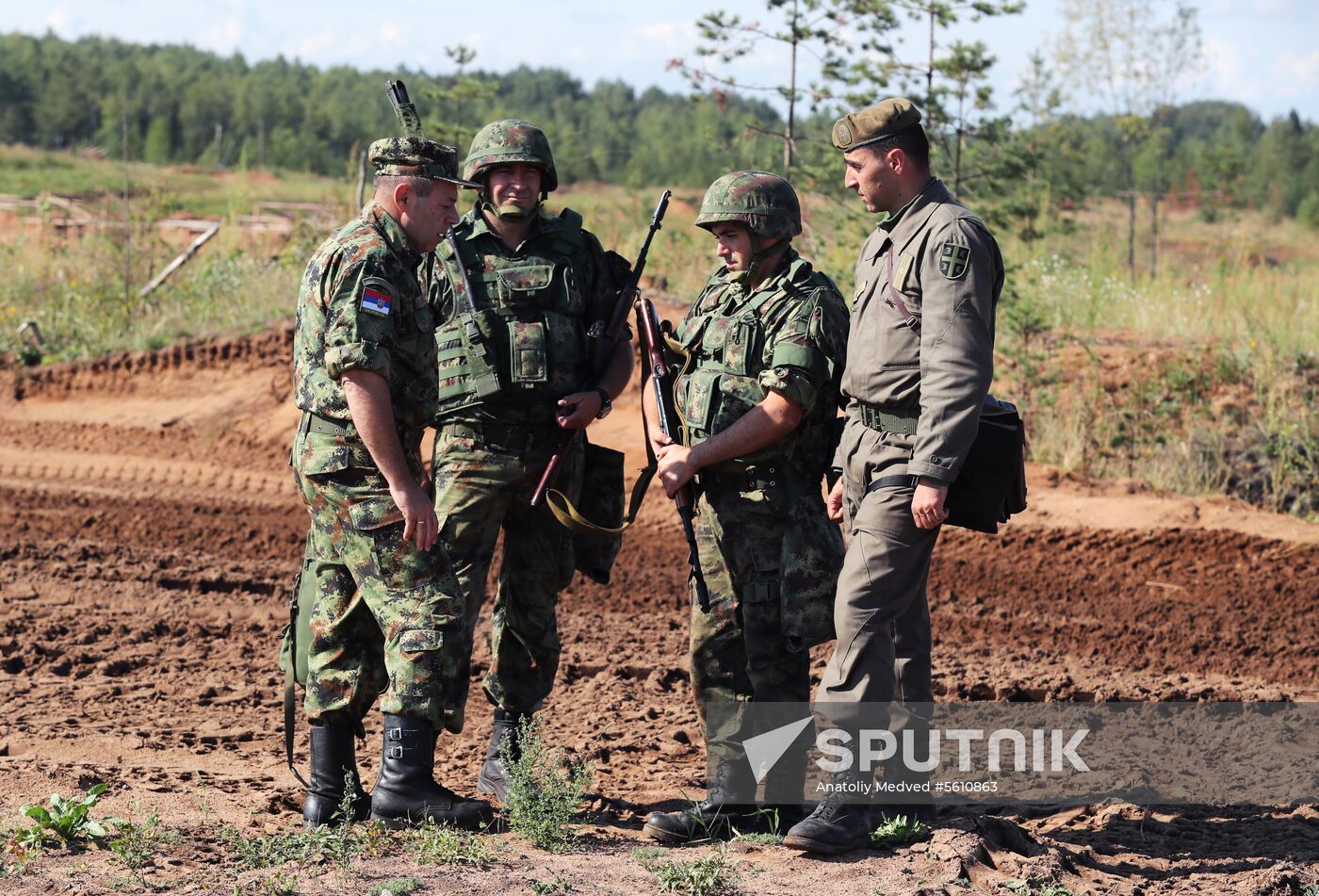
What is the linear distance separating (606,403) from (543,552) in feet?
1.97

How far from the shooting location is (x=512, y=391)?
4.92m

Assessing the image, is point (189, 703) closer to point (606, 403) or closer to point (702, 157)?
point (606, 403)

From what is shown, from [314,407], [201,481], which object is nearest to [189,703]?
[314,407]

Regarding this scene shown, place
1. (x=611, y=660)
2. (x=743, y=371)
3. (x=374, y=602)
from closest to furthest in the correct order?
(x=374, y=602)
(x=743, y=371)
(x=611, y=660)

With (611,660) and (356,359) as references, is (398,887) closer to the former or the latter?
(356,359)

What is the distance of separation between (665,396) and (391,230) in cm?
112

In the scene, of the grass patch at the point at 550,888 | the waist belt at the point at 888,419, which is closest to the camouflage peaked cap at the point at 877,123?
the waist belt at the point at 888,419

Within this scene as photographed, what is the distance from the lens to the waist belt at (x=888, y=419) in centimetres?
415

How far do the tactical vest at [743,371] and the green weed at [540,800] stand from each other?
1.18m

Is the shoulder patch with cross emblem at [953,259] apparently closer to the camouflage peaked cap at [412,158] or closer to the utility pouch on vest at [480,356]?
→ the camouflage peaked cap at [412,158]

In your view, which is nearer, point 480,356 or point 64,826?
point 64,826

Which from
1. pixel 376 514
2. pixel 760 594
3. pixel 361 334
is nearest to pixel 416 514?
pixel 376 514

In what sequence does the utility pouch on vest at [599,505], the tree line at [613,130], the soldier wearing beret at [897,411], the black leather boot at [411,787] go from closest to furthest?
the soldier wearing beret at [897,411], the black leather boot at [411,787], the utility pouch on vest at [599,505], the tree line at [613,130]

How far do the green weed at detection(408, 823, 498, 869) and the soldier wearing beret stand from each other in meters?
0.91
